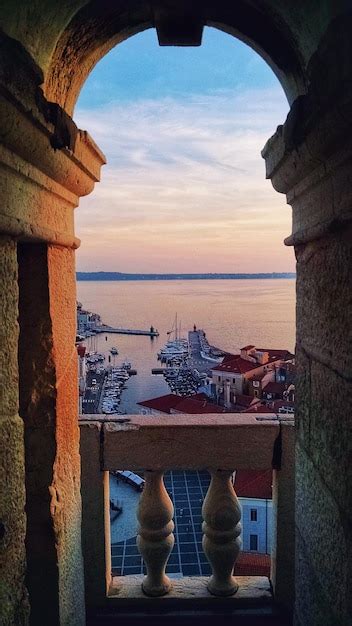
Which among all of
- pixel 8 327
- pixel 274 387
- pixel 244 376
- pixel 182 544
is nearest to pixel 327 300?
pixel 8 327

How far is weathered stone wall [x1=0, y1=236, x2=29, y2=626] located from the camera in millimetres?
1442

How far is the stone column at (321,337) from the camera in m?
1.39

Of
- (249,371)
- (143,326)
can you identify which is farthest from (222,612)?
(143,326)

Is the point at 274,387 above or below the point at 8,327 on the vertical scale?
below

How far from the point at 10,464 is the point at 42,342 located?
1.72 ft

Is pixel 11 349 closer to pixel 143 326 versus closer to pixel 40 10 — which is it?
pixel 40 10

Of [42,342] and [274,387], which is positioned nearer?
[42,342]

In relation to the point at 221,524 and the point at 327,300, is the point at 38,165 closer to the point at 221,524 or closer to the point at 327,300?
the point at 327,300

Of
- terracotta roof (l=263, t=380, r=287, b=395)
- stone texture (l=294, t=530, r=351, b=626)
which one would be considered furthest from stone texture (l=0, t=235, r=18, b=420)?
terracotta roof (l=263, t=380, r=287, b=395)

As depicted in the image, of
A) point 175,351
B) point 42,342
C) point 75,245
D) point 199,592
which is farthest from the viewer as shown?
point 175,351

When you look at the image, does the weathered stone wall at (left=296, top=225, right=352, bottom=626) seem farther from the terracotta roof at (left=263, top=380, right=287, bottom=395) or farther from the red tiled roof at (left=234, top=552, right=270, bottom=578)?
the terracotta roof at (left=263, top=380, right=287, bottom=395)

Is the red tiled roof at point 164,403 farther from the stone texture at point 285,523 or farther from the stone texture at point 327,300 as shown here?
the stone texture at point 327,300

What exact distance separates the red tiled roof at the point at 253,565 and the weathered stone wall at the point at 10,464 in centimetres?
498

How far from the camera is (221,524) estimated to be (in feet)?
8.14
